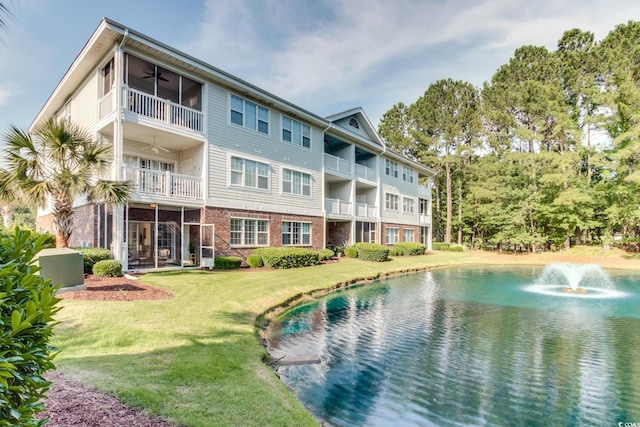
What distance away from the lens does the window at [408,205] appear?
114 feet

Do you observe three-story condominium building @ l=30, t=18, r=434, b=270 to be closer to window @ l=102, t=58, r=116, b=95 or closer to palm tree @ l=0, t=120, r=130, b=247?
window @ l=102, t=58, r=116, b=95

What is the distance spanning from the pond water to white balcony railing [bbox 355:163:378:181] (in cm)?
1623

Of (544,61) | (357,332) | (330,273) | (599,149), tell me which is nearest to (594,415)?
(357,332)

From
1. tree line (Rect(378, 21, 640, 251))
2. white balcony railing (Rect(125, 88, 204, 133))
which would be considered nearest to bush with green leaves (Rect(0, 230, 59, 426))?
white balcony railing (Rect(125, 88, 204, 133))

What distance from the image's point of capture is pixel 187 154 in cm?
1777

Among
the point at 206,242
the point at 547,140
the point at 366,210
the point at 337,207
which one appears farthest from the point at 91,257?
the point at 547,140

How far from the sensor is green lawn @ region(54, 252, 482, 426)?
14.2 ft

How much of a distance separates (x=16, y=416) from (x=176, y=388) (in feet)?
9.79

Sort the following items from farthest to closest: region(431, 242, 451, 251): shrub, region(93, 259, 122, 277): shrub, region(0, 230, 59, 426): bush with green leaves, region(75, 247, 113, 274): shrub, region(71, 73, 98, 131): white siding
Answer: region(431, 242, 451, 251): shrub < region(71, 73, 98, 131): white siding < region(75, 247, 113, 274): shrub < region(93, 259, 122, 277): shrub < region(0, 230, 59, 426): bush with green leaves

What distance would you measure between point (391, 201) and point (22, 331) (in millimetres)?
31783

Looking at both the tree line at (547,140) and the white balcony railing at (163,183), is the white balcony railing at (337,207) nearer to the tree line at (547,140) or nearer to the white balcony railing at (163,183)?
the white balcony railing at (163,183)

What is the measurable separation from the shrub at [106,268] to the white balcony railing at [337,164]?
15594mm

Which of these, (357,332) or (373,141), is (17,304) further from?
(373,141)

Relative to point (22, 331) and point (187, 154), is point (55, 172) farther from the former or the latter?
point (22, 331)
